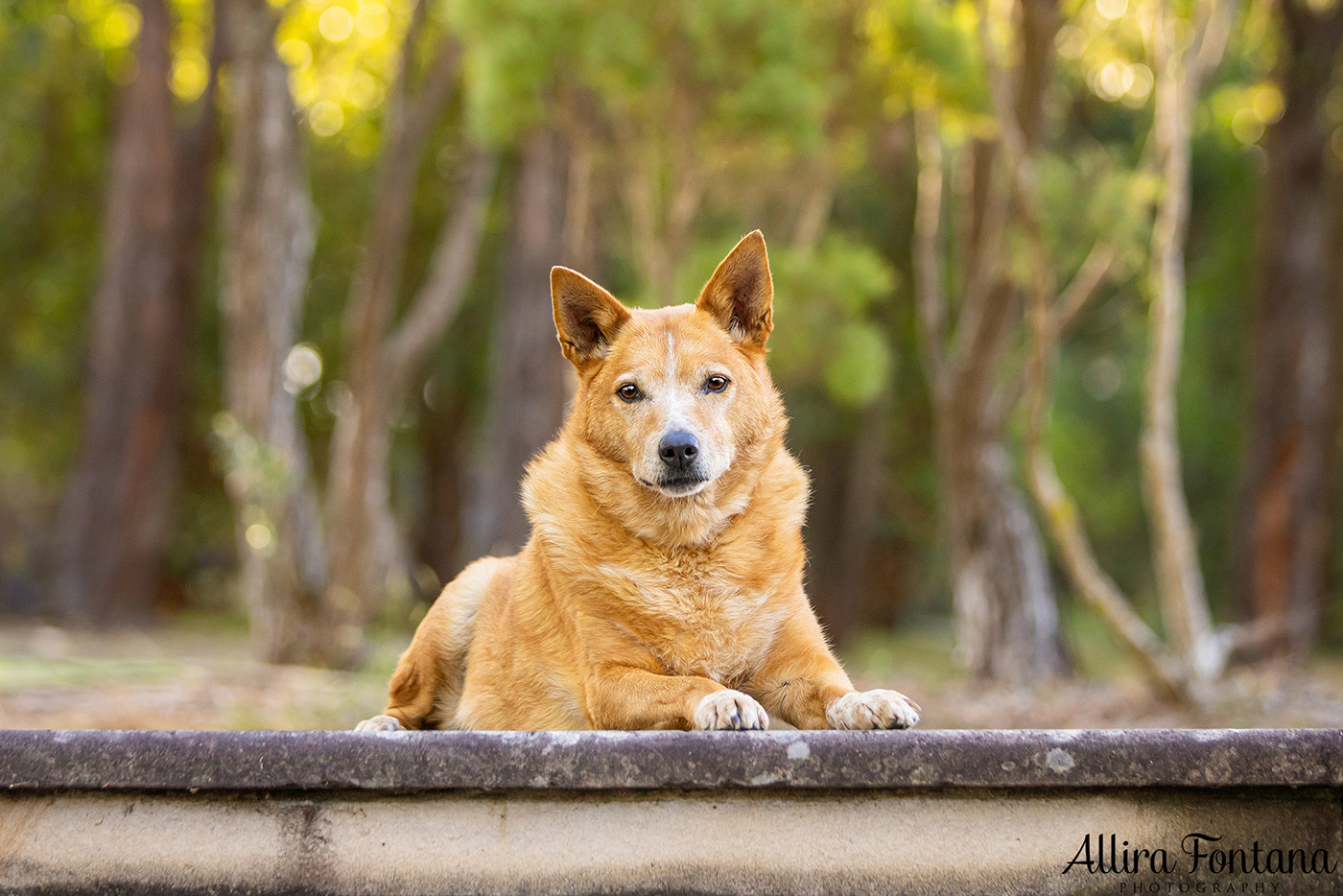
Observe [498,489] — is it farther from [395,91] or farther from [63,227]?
[63,227]

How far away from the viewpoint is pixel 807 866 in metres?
2.53

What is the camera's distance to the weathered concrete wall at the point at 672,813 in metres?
2.51

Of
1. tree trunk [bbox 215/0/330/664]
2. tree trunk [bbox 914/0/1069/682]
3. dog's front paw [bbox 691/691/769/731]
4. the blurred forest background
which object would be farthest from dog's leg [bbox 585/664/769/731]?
tree trunk [bbox 914/0/1069/682]

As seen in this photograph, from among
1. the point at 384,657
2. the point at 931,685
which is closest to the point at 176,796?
the point at 384,657

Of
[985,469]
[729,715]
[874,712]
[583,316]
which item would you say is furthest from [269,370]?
[874,712]

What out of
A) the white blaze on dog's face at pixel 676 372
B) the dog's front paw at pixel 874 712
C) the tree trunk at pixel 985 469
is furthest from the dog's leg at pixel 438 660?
the tree trunk at pixel 985 469

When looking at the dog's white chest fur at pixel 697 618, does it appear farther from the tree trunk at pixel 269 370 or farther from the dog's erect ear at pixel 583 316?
the tree trunk at pixel 269 370

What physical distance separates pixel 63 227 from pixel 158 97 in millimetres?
4271

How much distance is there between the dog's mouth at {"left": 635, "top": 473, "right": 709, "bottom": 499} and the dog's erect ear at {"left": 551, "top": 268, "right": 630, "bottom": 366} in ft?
1.98

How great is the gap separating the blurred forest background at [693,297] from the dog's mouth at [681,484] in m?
4.17

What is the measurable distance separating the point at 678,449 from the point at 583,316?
68 cm

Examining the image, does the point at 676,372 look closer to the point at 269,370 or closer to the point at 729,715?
the point at 729,715

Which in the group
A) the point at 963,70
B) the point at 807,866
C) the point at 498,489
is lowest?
the point at 498,489

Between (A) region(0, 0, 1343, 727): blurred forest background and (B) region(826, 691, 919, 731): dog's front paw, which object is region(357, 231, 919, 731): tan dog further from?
(A) region(0, 0, 1343, 727): blurred forest background
